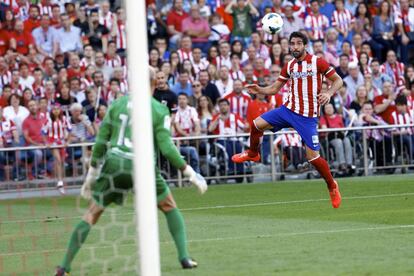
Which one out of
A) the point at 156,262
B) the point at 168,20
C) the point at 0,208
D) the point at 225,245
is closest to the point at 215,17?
the point at 168,20

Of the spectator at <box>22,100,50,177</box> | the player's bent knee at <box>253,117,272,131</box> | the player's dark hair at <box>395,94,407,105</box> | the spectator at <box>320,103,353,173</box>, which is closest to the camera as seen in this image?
the player's bent knee at <box>253,117,272,131</box>

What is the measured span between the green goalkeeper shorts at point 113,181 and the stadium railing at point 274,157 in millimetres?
11052

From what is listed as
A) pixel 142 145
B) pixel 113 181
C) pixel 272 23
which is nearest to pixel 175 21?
pixel 272 23

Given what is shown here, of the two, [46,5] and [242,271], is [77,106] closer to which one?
[46,5]

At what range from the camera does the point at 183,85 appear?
82.9ft

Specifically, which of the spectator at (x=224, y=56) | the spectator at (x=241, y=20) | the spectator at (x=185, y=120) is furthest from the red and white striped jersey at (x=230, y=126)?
the spectator at (x=241, y=20)

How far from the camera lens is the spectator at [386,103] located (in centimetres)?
2589

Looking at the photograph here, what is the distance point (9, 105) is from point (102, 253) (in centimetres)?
1084

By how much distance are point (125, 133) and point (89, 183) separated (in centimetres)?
57

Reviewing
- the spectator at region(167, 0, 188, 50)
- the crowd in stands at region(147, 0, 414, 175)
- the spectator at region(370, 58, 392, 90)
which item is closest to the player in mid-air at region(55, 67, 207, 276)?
the crowd in stands at region(147, 0, 414, 175)

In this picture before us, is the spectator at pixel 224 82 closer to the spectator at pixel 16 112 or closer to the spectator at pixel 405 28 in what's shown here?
the spectator at pixel 16 112

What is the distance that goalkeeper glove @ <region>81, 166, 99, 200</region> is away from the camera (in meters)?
11.0

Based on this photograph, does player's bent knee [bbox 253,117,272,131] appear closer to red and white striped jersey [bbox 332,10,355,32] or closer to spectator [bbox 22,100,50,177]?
spectator [bbox 22,100,50,177]

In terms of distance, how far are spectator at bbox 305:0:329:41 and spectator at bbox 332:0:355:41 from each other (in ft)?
0.84
